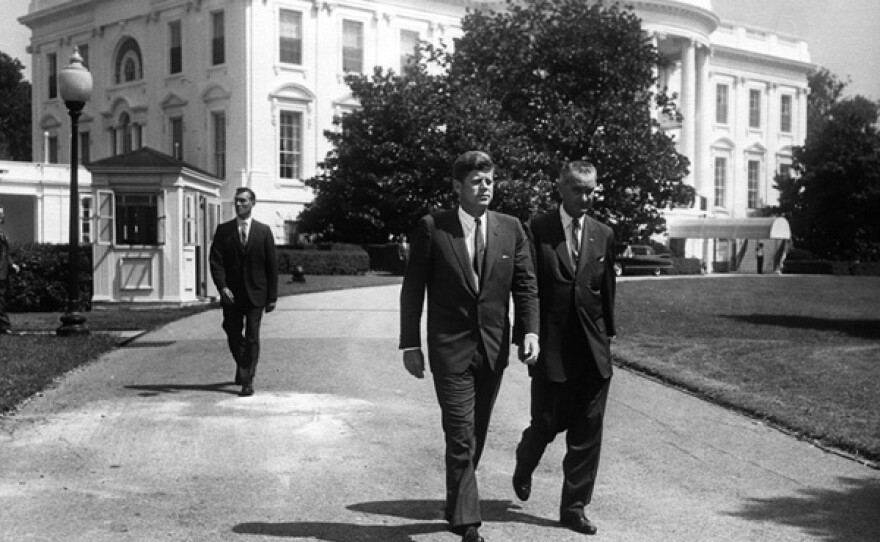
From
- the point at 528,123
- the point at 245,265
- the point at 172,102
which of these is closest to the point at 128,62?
the point at 172,102

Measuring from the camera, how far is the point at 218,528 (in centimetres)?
632

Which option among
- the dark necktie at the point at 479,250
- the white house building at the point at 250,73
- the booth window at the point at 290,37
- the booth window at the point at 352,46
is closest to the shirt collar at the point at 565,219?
the dark necktie at the point at 479,250

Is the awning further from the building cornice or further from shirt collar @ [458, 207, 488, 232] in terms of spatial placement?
shirt collar @ [458, 207, 488, 232]

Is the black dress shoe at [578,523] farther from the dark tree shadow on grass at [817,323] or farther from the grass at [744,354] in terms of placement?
the dark tree shadow on grass at [817,323]

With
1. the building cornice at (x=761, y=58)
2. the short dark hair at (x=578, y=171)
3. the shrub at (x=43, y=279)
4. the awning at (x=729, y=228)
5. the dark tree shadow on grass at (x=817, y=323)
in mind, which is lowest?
A: the dark tree shadow on grass at (x=817, y=323)

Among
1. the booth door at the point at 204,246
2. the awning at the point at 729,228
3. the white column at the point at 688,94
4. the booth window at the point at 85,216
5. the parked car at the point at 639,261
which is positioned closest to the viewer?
the booth door at the point at 204,246

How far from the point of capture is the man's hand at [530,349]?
6.41m

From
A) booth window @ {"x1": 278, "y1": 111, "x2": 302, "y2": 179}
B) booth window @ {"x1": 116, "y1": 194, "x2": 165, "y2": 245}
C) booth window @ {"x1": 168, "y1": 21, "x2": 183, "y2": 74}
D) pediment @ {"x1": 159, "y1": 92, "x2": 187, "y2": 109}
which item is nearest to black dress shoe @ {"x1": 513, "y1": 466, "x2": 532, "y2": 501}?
booth window @ {"x1": 116, "y1": 194, "x2": 165, "y2": 245}

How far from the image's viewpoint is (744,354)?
15.8 meters

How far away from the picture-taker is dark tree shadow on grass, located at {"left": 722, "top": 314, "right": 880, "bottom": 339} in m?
19.9

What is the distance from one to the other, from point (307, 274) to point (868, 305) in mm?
19315

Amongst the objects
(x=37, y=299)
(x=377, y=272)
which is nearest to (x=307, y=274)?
(x=377, y=272)

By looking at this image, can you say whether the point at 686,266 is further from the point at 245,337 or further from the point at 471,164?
the point at 471,164

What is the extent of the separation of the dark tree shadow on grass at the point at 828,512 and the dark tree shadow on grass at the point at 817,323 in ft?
39.6
